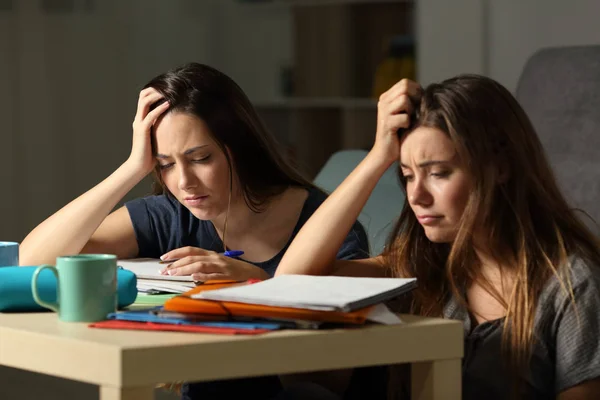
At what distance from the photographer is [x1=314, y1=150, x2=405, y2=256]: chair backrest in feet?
7.44

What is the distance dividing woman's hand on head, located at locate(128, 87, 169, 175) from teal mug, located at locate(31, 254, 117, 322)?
60 centimetres

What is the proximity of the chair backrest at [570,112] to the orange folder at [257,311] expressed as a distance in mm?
1052

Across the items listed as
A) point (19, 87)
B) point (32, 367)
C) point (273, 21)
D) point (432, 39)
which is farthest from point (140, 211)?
point (273, 21)

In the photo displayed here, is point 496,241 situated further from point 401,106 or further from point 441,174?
A: point 401,106

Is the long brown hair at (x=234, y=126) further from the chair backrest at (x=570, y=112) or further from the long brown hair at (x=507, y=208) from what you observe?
the chair backrest at (x=570, y=112)

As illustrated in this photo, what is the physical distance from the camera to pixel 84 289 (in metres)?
1.35

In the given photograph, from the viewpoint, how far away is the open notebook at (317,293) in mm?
1283

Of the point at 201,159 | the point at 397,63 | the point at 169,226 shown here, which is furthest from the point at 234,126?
the point at 397,63

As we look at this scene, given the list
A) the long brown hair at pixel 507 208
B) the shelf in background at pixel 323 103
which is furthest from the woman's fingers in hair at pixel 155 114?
the shelf in background at pixel 323 103

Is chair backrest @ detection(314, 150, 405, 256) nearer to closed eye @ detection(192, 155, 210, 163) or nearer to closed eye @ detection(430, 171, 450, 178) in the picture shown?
closed eye @ detection(192, 155, 210, 163)

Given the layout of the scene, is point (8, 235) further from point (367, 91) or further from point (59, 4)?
point (367, 91)

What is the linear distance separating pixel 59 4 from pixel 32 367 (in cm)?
335

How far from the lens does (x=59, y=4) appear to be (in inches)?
174

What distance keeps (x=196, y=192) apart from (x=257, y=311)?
640mm
